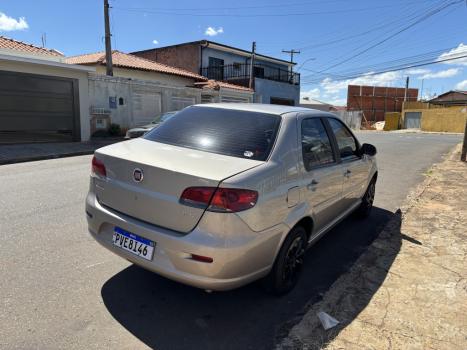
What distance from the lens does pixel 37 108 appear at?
1464 cm

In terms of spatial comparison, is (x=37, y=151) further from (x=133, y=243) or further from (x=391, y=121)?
(x=391, y=121)

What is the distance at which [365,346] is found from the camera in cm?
259

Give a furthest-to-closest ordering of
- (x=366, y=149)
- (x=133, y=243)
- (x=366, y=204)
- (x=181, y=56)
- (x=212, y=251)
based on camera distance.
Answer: (x=181, y=56), (x=366, y=204), (x=366, y=149), (x=133, y=243), (x=212, y=251)

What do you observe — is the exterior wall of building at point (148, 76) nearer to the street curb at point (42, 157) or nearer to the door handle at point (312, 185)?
the street curb at point (42, 157)

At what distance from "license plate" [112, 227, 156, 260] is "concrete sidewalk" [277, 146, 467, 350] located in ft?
3.78

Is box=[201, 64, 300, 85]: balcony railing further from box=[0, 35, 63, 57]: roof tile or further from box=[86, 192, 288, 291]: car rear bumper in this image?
box=[86, 192, 288, 291]: car rear bumper

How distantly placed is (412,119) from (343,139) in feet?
146

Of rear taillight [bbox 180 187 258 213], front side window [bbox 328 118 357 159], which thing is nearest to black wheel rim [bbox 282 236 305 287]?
rear taillight [bbox 180 187 258 213]

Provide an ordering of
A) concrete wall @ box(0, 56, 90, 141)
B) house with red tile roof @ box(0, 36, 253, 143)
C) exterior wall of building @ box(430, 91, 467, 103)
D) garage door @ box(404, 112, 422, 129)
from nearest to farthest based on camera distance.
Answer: concrete wall @ box(0, 56, 90, 141) < house with red tile roof @ box(0, 36, 253, 143) < garage door @ box(404, 112, 422, 129) < exterior wall of building @ box(430, 91, 467, 103)

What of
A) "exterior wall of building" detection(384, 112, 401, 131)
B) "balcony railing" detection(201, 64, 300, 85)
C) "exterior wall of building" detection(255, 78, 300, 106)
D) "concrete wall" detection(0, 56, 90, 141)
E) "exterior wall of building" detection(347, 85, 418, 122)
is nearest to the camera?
"concrete wall" detection(0, 56, 90, 141)

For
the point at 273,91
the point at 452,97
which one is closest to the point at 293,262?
the point at 273,91

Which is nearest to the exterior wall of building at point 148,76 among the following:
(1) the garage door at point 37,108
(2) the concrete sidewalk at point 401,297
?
(1) the garage door at point 37,108

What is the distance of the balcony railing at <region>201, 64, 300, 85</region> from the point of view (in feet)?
104

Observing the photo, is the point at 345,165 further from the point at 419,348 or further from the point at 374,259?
the point at 419,348
